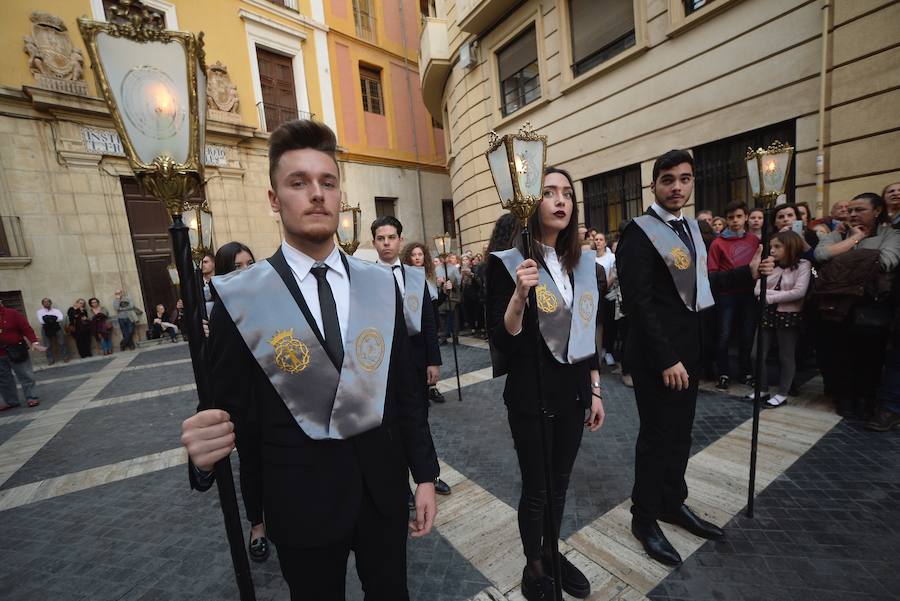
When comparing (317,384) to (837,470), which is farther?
(837,470)

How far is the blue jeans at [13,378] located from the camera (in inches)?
272

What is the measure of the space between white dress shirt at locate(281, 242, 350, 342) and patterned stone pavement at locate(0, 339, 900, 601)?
1859 millimetres

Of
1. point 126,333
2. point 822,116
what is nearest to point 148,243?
point 126,333

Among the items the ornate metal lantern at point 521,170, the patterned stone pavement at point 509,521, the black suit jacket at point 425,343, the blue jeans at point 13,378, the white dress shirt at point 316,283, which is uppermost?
the ornate metal lantern at point 521,170

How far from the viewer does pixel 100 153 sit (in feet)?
41.5

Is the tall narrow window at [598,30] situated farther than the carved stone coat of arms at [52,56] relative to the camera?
No

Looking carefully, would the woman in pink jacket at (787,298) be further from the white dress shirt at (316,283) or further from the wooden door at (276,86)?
the wooden door at (276,86)

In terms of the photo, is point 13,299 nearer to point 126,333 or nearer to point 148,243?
point 126,333

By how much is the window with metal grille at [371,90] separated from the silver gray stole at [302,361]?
20.9 meters

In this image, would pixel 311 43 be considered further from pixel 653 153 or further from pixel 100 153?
pixel 653 153

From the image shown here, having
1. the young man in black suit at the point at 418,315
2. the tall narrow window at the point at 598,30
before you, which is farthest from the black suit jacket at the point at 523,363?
the tall narrow window at the point at 598,30

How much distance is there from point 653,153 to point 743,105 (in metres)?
1.72

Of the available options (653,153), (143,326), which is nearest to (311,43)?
(143,326)

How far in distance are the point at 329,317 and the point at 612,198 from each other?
9.62m
